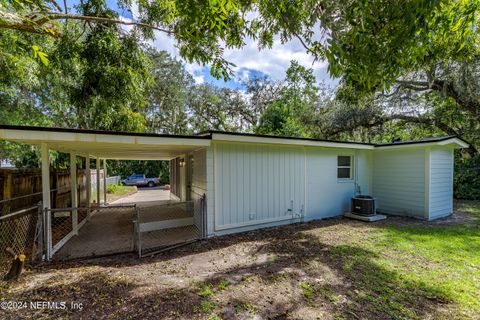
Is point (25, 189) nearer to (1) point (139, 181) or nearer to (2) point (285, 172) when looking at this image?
(2) point (285, 172)

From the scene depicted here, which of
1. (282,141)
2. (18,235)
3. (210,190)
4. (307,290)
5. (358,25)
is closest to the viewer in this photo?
(358,25)

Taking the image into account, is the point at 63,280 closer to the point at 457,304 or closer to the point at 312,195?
the point at 457,304

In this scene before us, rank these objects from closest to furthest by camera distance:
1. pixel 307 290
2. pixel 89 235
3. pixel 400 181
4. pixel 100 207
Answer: pixel 307 290, pixel 100 207, pixel 89 235, pixel 400 181

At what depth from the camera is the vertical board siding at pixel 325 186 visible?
284 inches

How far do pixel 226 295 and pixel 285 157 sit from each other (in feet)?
14.3

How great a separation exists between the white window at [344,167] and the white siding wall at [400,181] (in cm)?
117

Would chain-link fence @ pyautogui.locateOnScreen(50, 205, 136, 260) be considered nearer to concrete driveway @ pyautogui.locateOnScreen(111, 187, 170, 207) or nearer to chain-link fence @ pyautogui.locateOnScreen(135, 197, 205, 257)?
chain-link fence @ pyautogui.locateOnScreen(135, 197, 205, 257)

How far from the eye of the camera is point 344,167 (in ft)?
26.6

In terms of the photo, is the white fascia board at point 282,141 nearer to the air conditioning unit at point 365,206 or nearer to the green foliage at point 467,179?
the air conditioning unit at point 365,206

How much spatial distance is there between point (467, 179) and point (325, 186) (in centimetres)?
897

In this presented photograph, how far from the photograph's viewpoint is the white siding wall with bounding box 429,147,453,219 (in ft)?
24.0

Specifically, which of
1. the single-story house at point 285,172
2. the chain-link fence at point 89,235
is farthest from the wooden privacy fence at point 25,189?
the single-story house at point 285,172

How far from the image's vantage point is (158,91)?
16844 mm

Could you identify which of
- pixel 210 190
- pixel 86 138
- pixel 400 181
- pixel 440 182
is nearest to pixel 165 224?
pixel 210 190
